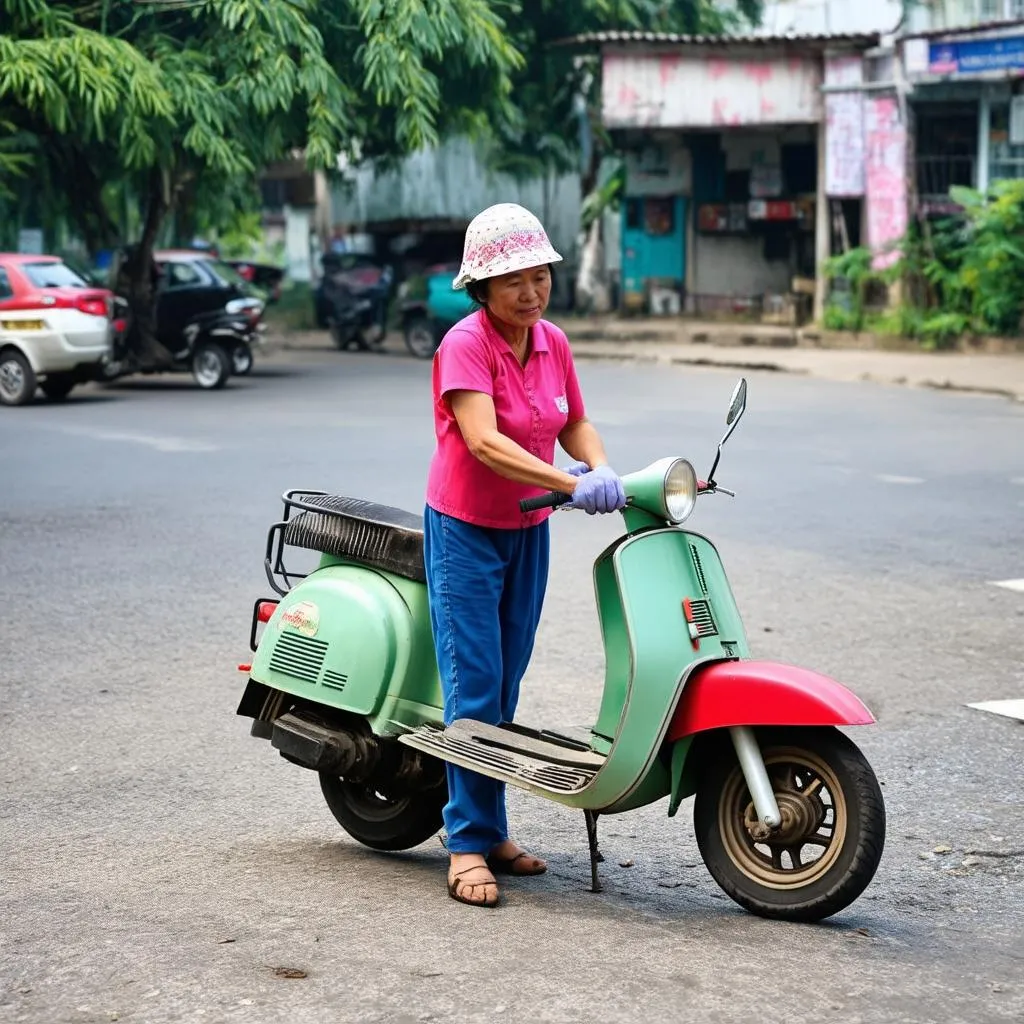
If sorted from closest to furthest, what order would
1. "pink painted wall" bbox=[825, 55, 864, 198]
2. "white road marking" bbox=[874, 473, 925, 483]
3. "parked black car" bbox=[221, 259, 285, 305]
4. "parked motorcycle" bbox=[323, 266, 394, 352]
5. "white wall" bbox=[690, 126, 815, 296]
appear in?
"white road marking" bbox=[874, 473, 925, 483], "pink painted wall" bbox=[825, 55, 864, 198], "parked motorcycle" bbox=[323, 266, 394, 352], "white wall" bbox=[690, 126, 815, 296], "parked black car" bbox=[221, 259, 285, 305]

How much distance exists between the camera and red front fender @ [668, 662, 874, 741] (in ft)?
12.8

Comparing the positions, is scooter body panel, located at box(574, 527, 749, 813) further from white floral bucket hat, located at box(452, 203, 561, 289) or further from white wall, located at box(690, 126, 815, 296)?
white wall, located at box(690, 126, 815, 296)

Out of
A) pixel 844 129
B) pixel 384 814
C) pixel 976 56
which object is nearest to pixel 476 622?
pixel 384 814

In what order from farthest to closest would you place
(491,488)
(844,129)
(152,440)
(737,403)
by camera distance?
(844,129) < (152,440) < (491,488) < (737,403)

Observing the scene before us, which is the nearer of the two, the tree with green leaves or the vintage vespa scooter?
the vintage vespa scooter

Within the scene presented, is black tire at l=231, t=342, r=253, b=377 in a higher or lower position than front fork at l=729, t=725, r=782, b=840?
higher

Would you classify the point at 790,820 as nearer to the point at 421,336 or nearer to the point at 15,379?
the point at 15,379

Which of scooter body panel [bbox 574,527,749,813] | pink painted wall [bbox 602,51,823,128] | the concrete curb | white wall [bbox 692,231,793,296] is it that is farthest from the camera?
white wall [bbox 692,231,793,296]

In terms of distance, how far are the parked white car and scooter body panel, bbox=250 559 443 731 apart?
1451 centimetres

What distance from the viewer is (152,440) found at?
49.1 ft

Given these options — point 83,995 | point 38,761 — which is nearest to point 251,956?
point 83,995

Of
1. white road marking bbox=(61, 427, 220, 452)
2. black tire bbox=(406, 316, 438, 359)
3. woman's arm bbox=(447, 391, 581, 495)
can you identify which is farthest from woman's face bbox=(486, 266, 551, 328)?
black tire bbox=(406, 316, 438, 359)

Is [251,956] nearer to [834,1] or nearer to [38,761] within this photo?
[38,761]

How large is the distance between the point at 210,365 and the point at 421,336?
19.9 feet
